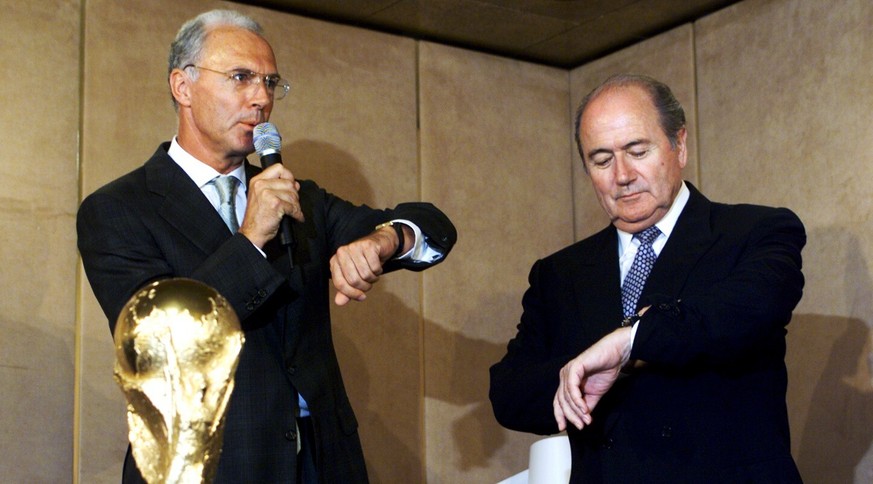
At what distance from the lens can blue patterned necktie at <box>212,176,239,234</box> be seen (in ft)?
8.15

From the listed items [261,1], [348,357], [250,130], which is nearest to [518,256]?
[348,357]

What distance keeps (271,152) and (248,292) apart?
0.30 metres

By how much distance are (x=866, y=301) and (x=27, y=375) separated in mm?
2729

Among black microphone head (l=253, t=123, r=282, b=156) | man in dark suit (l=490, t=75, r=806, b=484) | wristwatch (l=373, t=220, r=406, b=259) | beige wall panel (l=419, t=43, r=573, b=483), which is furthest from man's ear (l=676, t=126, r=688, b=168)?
beige wall panel (l=419, t=43, r=573, b=483)

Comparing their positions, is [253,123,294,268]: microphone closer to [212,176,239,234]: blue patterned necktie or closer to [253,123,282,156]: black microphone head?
[253,123,282,156]: black microphone head

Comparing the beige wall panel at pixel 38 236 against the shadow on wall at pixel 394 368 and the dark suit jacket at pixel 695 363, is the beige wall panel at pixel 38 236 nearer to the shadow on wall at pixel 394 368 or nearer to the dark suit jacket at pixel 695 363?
the shadow on wall at pixel 394 368

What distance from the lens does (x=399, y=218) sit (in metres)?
2.62

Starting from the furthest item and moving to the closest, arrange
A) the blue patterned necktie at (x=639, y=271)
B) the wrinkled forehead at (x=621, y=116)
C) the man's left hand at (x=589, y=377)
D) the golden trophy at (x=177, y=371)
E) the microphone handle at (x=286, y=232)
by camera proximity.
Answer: the wrinkled forehead at (x=621, y=116), the blue patterned necktie at (x=639, y=271), the microphone handle at (x=286, y=232), the man's left hand at (x=589, y=377), the golden trophy at (x=177, y=371)

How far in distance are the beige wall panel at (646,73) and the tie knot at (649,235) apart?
1.92m

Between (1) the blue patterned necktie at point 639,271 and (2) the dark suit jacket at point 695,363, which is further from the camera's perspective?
(1) the blue patterned necktie at point 639,271

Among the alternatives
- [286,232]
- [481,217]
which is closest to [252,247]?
[286,232]

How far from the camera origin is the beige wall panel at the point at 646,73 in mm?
4648

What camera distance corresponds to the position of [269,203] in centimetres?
215

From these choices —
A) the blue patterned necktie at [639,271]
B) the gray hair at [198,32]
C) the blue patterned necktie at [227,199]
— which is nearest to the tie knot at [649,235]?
the blue patterned necktie at [639,271]
